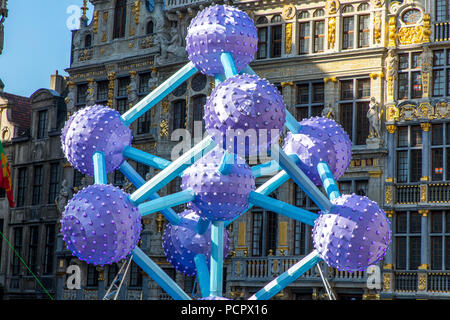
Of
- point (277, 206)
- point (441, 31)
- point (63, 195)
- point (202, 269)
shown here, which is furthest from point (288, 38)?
point (277, 206)

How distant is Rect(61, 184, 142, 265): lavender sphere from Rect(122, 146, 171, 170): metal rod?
129cm

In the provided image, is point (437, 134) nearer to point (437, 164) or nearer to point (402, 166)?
point (437, 164)

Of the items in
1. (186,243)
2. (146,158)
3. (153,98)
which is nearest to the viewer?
(146,158)

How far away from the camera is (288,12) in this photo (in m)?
28.7

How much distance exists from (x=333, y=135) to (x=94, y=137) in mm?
3254

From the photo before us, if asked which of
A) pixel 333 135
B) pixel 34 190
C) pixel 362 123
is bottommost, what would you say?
pixel 333 135

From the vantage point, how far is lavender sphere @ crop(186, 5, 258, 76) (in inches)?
489

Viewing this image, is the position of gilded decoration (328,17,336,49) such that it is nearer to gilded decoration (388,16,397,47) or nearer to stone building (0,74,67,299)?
gilded decoration (388,16,397,47)

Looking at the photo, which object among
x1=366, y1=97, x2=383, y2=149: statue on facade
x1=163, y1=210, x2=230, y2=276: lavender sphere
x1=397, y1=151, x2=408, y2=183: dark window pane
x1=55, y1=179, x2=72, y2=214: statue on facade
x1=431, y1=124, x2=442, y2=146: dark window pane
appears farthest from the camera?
x1=55, y1=179, x2=72, y2=214: statue on facade

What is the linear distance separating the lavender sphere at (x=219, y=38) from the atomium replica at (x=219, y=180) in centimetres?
1

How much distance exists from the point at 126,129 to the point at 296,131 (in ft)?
7.69

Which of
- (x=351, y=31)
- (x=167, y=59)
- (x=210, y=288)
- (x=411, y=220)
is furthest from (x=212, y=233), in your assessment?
(x=167, y=59)

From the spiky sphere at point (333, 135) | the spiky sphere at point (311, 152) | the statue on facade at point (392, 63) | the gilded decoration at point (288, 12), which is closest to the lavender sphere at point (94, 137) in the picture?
the spiky sphere at point (311, 152)

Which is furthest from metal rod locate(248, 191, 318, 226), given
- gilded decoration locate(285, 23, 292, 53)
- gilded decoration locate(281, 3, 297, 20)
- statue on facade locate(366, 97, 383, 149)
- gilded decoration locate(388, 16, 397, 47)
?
gilded decoration locate(281, 3, 297, 20)
